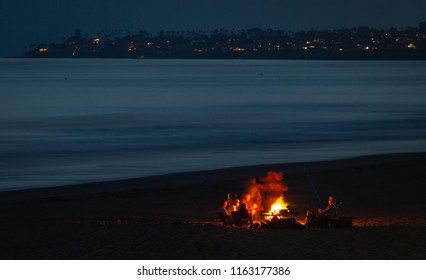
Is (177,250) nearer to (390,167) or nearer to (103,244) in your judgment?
(103,244)

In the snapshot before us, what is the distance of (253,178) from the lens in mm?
23578

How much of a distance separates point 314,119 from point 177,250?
44194mm

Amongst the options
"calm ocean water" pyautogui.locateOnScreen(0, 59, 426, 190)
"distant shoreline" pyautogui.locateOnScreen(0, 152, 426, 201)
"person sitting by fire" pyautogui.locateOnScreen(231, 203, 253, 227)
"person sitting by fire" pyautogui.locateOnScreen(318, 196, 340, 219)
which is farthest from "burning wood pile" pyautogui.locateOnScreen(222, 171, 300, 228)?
"calm ocean water" pyautogui.locateOnScreen(0, 59, 426, 190)

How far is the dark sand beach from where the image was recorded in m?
11.6

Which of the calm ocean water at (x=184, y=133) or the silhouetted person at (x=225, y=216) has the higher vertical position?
the calm ocean water at (x=184, y=133)

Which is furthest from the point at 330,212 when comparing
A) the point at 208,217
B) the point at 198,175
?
the point at 198,175

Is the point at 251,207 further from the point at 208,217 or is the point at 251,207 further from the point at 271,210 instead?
the point at 208,217

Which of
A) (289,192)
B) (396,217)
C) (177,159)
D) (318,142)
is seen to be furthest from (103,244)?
(318,142)

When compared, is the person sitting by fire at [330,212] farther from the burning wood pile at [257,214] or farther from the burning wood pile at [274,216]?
the burning wood pile at [257,214]

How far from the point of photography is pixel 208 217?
53.1 feet

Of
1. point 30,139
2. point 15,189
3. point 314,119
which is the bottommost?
point 15,189

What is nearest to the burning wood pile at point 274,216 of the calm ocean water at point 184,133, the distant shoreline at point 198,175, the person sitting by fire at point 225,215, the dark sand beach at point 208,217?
the person sitting by fire at point 225,215

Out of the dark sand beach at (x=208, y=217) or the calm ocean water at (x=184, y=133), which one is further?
the calm ocean water at (x=184, y=133)

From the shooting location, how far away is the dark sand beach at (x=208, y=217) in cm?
1159
